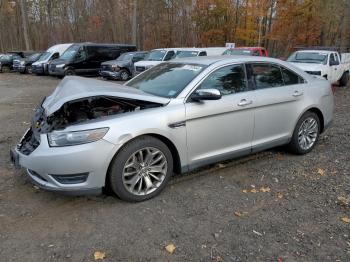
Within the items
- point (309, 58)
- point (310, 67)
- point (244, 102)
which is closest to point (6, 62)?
point (309, 58)

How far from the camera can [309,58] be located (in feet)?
46.4

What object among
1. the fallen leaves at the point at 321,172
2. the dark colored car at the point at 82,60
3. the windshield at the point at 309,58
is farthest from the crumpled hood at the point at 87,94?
the dark colored car at the point at 82,60

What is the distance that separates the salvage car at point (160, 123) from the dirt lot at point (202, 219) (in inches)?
12.7

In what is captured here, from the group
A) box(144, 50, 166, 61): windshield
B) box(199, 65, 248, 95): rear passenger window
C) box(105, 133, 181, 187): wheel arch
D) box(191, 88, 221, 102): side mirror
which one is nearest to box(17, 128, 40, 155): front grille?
box(105, 133, 181, 187): wheel arch

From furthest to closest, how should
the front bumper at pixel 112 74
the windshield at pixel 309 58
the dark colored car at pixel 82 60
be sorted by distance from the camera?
the dark colored car at pixel 82 60 → the front bumper at pixel 112 74 → the windshield at pixel 309 58

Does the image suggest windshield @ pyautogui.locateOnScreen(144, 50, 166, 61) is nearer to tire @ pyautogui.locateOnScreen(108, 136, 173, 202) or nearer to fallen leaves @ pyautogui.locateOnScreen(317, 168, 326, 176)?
fallen leaves @ pyautogui.locateOnScreen(317, 168, 326, 176)

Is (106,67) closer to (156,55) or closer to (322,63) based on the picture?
(156,55)

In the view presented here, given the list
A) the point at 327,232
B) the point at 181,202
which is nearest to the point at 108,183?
the point at 181,202

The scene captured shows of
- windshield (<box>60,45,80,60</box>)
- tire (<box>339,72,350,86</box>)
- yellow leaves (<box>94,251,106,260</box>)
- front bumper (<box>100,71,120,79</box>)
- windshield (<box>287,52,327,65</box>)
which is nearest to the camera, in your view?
yellow leaves (<box>94,251,106,260</box>)

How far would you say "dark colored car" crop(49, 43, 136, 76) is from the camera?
65.0 feet

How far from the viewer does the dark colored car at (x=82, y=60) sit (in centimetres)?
1980

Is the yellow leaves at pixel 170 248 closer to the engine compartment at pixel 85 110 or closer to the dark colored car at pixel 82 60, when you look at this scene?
the engine compartment at pixel 85 110

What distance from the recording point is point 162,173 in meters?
4.21

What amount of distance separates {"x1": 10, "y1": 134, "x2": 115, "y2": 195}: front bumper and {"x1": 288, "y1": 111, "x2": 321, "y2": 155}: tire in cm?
307
